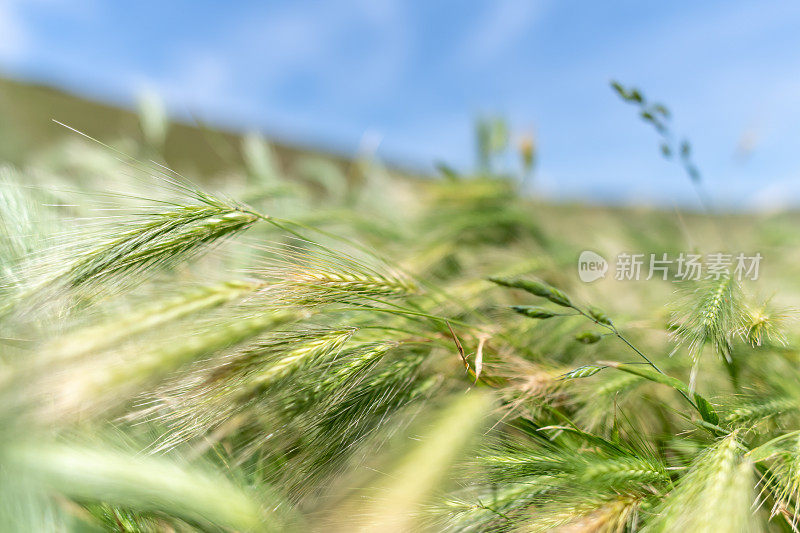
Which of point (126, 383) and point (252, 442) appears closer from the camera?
point (126, 383)

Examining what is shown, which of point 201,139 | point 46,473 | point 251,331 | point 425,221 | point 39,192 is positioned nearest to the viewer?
point 46,473

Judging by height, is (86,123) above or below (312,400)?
above

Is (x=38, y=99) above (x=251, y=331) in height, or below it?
above

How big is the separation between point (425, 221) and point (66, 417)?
894 millimetres

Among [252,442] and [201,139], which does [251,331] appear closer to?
[252,442]

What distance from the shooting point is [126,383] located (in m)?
0.26

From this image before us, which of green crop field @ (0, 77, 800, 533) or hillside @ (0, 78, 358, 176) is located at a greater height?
hillside @ (0, 78, 358, 176)

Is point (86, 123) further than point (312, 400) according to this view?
Yes

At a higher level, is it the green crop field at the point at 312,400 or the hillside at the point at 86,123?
the hillside at the point at 86,123

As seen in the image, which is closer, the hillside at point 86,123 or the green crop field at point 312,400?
the green crop field at point 312,400

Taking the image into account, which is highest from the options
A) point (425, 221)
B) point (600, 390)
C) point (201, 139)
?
point (201, 139)

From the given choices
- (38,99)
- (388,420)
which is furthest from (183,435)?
(38,99)

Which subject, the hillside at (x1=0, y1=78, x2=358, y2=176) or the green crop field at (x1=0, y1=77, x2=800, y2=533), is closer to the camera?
the green crop field at (x1=0, y1=77, x2=800, y2=533)

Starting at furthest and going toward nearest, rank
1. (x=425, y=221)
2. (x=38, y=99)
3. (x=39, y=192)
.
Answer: (x=38, y=99) < (x=425, y=221) < (x=39, y=192)
